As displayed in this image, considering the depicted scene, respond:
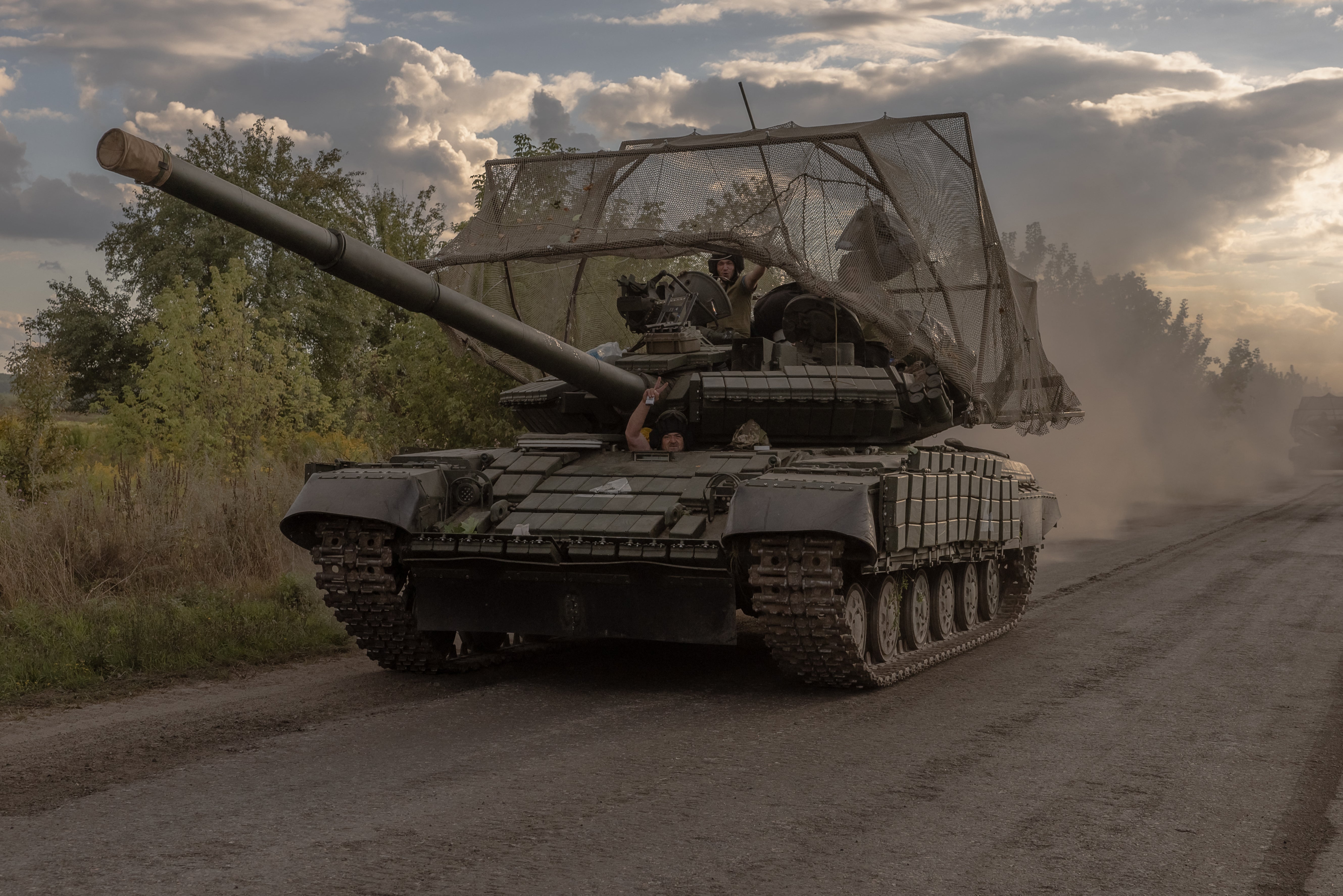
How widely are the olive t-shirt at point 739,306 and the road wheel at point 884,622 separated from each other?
2.91 metres

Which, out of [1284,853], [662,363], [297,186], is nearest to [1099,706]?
[1284,853]

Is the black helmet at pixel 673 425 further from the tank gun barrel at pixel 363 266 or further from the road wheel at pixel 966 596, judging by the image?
the road wheel at pixel 966 596

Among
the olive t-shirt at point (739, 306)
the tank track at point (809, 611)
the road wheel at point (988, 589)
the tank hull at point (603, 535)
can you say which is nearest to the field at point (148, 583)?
the tank hull at point (603, 535)

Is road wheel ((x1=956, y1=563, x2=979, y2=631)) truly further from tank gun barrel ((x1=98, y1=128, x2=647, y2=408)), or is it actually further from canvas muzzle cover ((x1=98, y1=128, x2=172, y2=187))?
canvas muzzle cover ((x1=98, y1=128, x2=172, y2=187))

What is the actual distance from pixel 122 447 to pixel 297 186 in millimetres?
17703

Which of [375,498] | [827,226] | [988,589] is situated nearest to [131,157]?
[375,498]

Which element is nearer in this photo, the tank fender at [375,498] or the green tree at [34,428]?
the tank fender at [375,498]

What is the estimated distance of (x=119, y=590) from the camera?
11.9m

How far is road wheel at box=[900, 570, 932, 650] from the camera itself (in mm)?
9664

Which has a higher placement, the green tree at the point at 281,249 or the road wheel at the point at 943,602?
the green tree at the point at 281,249

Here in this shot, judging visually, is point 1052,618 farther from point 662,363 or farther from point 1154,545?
point 1154,545

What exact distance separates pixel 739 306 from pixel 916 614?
3109mm

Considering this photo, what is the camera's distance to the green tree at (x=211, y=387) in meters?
20.3

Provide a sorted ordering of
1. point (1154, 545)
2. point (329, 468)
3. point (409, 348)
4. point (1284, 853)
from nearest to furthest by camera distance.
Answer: point (1284, 853), point (329, 468), point (409, 348), point (1154, 545)
